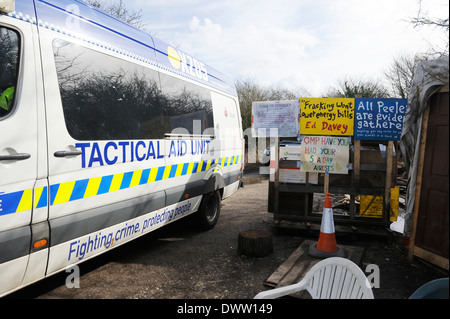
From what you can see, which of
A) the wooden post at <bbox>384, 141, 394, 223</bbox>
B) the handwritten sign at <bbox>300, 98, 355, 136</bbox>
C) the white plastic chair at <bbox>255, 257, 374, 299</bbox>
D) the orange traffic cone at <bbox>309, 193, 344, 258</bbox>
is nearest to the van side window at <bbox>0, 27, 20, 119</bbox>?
the white plastic chair at <bbox>255, 257, 374, 299</bbox>

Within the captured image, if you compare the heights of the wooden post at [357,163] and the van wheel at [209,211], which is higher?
the wooden post at [357,163]

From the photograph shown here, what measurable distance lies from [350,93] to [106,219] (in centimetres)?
2366

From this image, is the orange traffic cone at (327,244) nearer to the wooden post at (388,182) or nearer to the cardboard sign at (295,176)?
the cardboard sign at (295,176)

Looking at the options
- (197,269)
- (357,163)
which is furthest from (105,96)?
(357,163)

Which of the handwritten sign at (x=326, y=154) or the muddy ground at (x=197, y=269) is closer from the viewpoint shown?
the muddy ground at (x=197, y=269)

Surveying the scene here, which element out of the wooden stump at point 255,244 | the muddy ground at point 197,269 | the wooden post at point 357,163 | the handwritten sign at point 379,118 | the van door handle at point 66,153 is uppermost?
the handwritten sign at point 379,118

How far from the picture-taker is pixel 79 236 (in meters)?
2.91

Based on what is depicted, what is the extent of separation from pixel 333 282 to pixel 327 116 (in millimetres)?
2900

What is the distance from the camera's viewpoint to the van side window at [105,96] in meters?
2.83

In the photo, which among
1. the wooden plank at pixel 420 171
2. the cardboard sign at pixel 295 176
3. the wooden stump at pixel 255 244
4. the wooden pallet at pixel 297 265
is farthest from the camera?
the cardboard sign at pixel 295 176

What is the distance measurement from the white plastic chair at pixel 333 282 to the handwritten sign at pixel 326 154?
8.71 feet

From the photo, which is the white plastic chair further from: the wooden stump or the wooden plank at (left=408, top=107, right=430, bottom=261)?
the wooden stump

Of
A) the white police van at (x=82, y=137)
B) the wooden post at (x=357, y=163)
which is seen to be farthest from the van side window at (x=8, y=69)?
the wooden post at (x=357, y=163)
